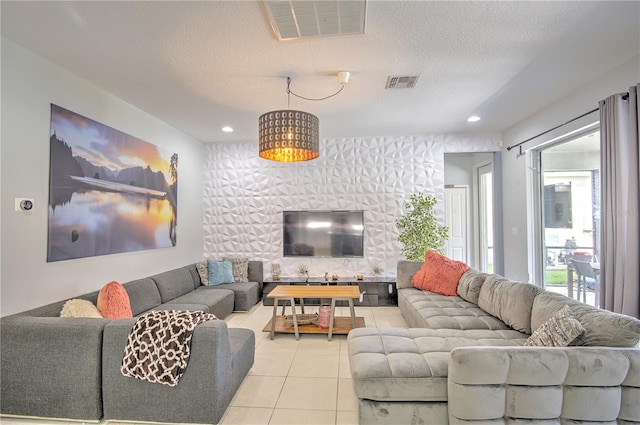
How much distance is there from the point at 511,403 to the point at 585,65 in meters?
2.92

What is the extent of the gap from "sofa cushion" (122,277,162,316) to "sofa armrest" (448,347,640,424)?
307cm

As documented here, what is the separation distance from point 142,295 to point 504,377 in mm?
3374

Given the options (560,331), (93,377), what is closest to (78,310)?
(93,377)

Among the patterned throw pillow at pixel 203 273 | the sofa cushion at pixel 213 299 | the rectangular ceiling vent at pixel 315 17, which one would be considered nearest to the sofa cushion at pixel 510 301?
the rectangular ceiling vent at pixel 315 17

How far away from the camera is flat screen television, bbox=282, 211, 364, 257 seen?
17.5ft

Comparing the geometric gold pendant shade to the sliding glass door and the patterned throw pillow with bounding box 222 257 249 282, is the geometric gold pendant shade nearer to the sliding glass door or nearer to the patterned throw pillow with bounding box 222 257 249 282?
the patterned throw pillow with bounding box 222 257 249 282

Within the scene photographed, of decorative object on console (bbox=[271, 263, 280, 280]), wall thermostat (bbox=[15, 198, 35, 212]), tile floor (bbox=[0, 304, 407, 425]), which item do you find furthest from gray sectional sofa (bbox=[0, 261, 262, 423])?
decorative object on console (bbox=[271, 263, 280, 280])

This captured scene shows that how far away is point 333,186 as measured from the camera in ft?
17.7

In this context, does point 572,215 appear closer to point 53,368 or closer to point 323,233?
point 323,233

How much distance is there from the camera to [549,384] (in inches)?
66.3

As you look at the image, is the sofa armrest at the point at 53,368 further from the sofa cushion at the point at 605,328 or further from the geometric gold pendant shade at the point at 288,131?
the sofa cushion at the point at 605,328

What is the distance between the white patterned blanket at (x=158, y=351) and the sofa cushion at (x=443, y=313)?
2037mm

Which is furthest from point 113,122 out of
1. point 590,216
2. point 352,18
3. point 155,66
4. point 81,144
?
point 590,216

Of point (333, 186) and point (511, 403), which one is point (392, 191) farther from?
point (511, 403)
